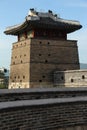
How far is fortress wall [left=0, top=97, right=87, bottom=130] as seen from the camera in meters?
5.84

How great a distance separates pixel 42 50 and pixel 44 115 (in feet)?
86.9

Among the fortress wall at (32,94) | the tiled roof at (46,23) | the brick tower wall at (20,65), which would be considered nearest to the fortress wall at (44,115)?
the fortress wall at (32,94)

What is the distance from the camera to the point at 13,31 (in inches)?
1491

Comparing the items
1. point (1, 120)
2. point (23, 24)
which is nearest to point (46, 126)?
point (1, 120)

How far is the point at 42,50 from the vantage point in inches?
1293

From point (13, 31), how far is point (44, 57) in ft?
24.2

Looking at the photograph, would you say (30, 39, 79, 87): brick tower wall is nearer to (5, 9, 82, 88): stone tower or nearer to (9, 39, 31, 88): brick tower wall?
(5, 9, 82, 88): stone tower

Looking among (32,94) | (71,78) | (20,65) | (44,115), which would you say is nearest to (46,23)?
(20,65)

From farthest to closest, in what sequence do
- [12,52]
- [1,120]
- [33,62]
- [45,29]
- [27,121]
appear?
[12,52] → [45,29] → [33,62] → [27,121] → [1,120]

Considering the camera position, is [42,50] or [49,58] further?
[49,58]

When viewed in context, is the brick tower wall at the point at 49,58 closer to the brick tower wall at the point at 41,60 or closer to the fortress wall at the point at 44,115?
the brick tower wall at the point at 41,60

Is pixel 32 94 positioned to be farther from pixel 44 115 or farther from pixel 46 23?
pixel 46 23

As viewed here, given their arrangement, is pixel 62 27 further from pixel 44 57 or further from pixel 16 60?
pixel 16 60

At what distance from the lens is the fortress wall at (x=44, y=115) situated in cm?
584
